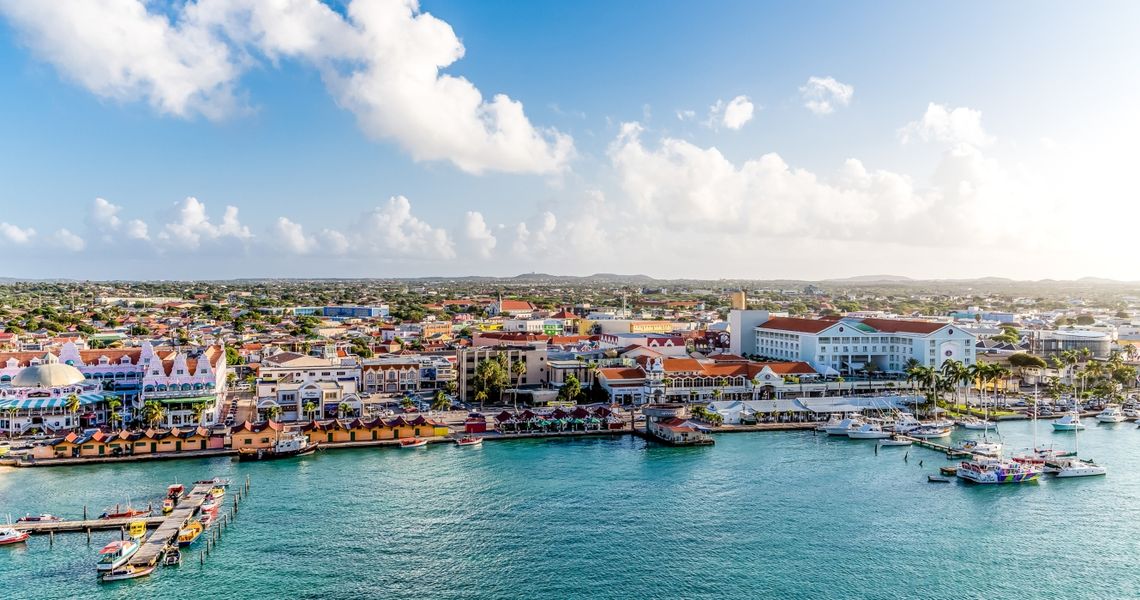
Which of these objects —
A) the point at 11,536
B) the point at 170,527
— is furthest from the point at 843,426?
the point at 11,536

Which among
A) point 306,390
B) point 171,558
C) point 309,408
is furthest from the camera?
point 306,390

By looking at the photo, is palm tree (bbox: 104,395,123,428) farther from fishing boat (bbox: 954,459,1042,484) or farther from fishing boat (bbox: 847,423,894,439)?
fishing boat (bbox: 954,459,1042,484)

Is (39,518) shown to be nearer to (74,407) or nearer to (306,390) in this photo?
(74,407)

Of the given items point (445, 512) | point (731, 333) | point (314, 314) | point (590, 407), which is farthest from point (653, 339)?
point (314, 314)

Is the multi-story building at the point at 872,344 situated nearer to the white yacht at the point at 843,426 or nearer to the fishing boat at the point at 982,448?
the white yacht at the point at 843,426

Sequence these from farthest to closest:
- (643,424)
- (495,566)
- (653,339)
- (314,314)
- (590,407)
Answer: (314,314) → (653,339) → (590,407) → (643,424) → (495,566)

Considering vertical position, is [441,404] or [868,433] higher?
[441,404]

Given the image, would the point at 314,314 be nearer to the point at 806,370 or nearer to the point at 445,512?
the point at 806,370

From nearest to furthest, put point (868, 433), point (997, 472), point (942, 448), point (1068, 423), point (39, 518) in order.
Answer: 1. point (39, 518)
2. point (997, 472)
3. point (942, 448)
4. point (868, 433)
5. point (1068, 423)
